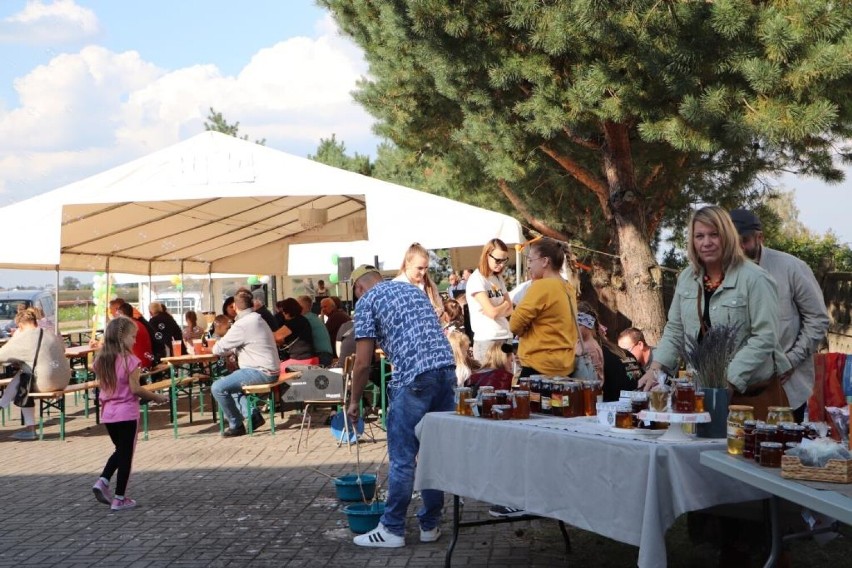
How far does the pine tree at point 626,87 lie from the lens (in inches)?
496

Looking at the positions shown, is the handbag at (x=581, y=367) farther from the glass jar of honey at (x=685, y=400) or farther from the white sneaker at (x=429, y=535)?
the glass jar of honey at (x=685, y=400)

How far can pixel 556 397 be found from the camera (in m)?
5.17

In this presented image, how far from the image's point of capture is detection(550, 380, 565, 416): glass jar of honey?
5.15 m

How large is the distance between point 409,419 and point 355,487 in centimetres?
164

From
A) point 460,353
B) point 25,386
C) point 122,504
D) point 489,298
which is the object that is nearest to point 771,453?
point 122,504

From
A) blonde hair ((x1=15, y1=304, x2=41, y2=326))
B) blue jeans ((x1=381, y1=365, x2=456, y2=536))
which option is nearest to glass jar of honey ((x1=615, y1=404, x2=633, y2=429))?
blue jeans ((x1=381, y1=365, x2=456, y2=536))

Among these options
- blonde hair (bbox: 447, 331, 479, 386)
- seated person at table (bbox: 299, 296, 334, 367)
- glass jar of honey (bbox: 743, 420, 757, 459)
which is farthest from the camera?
seated person at table (bbox: 299, 296, 334, 367)

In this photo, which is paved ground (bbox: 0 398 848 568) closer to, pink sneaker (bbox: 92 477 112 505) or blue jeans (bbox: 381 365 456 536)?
pink sneaker (bbox: 92 477 112 505)

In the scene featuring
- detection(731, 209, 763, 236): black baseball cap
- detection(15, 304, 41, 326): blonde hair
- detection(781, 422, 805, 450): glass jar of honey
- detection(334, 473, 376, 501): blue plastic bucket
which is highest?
detection(731, 209, 763, 236): black baseball cap

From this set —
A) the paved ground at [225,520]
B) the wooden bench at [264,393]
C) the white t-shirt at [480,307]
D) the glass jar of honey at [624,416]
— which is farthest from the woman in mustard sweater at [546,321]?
the wooden bench at [264,393]

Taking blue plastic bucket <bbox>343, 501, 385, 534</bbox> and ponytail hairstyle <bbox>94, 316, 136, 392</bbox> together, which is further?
ponytail hairstyle <bbox>94, 316, 136, 392</bbox>

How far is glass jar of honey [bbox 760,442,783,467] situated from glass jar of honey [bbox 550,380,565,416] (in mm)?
1557

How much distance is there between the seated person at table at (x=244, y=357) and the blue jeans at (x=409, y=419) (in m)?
5.43

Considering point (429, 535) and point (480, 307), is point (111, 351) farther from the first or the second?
point (480, 307)
